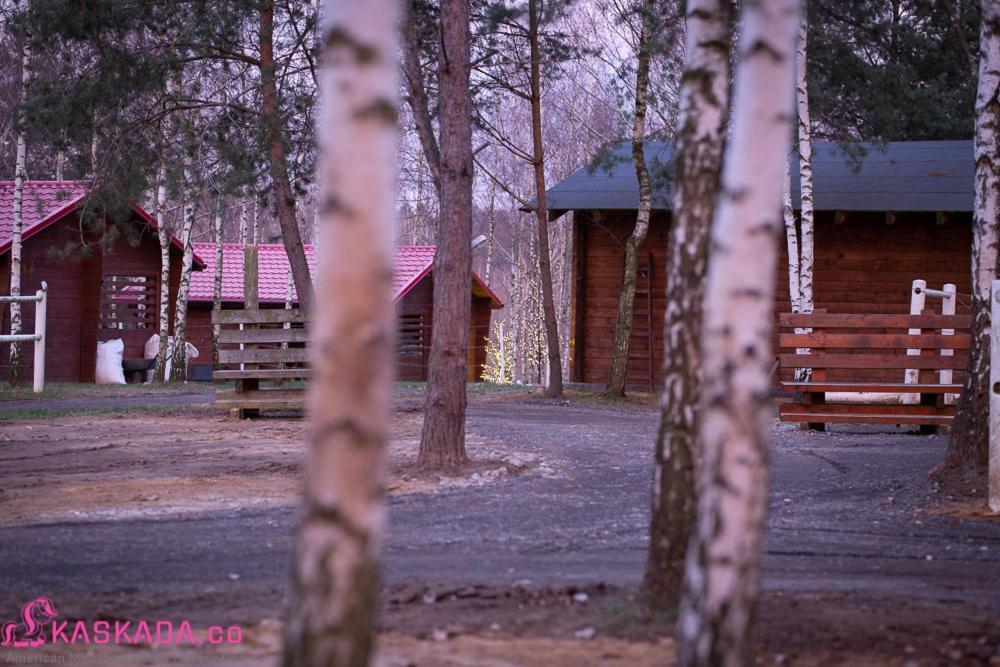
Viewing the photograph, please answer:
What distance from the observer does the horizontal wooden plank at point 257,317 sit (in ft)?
50.3

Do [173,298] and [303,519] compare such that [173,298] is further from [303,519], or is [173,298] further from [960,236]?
[303,519]

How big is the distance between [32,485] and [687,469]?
21.7ft

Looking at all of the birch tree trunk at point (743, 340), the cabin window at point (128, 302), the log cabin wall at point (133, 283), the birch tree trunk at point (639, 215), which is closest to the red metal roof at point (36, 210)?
the log cabin wall at point (133, 283)

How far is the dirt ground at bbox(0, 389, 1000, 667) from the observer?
183 inches

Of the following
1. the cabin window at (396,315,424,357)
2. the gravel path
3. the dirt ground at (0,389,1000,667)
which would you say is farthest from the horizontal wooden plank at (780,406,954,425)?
the cabin window at (396,315,424,357)

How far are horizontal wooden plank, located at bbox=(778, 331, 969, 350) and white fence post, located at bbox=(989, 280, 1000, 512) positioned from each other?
6.06 meters

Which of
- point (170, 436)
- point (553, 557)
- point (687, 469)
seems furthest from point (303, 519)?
point (170, 436)

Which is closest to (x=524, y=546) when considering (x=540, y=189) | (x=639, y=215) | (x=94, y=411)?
(x=94, y=411)

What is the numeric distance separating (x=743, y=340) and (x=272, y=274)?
35560 millimetres

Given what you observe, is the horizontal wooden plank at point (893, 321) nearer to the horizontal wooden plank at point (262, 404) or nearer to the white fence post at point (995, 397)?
the white fence post at point (995, 397)

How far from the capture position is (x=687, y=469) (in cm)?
488

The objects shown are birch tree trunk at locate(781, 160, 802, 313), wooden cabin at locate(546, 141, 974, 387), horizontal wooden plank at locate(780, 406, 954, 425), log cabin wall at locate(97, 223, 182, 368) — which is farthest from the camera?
log cabin wall at locate(97, 223, 182, 368)

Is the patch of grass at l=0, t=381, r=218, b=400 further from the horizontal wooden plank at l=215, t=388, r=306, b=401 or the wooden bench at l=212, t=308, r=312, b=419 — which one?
the wooden bench at l=212, t=308, r=312, b=419

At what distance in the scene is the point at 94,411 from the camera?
16453mm
